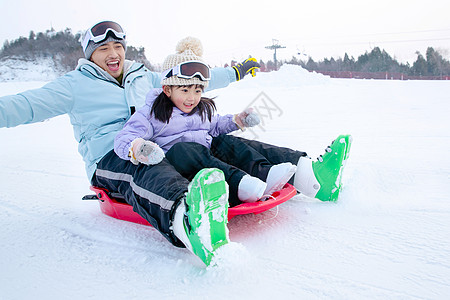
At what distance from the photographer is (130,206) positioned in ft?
5.36

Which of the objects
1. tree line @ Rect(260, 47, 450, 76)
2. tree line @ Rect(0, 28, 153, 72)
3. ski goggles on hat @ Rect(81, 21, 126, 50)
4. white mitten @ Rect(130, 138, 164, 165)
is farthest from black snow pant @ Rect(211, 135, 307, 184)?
tree line @ Rect(260, 47, 450, 76)

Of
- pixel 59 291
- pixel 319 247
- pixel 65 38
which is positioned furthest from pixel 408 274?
pixel 65 38

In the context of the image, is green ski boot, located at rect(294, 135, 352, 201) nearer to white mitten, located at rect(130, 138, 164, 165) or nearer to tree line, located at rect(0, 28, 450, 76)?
white mitten, located at rect(130, 138, 164, 165)

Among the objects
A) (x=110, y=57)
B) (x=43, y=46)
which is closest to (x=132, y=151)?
(x=110, y=57)

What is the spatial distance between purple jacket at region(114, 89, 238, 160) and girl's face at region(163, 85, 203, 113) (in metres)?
0.04

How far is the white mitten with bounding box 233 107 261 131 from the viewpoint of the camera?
203 cm

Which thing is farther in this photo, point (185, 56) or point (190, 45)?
point (190, 45)

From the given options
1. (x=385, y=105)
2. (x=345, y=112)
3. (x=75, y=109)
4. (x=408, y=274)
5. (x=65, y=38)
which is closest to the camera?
(x=408, y=274)

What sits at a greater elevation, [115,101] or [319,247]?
[115,101]

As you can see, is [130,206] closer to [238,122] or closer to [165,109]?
[165,109]

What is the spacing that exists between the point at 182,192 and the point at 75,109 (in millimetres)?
1071

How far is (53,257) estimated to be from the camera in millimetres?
1334

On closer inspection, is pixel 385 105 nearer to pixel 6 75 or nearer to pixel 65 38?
pixel 6 75

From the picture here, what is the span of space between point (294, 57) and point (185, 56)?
3509cm
